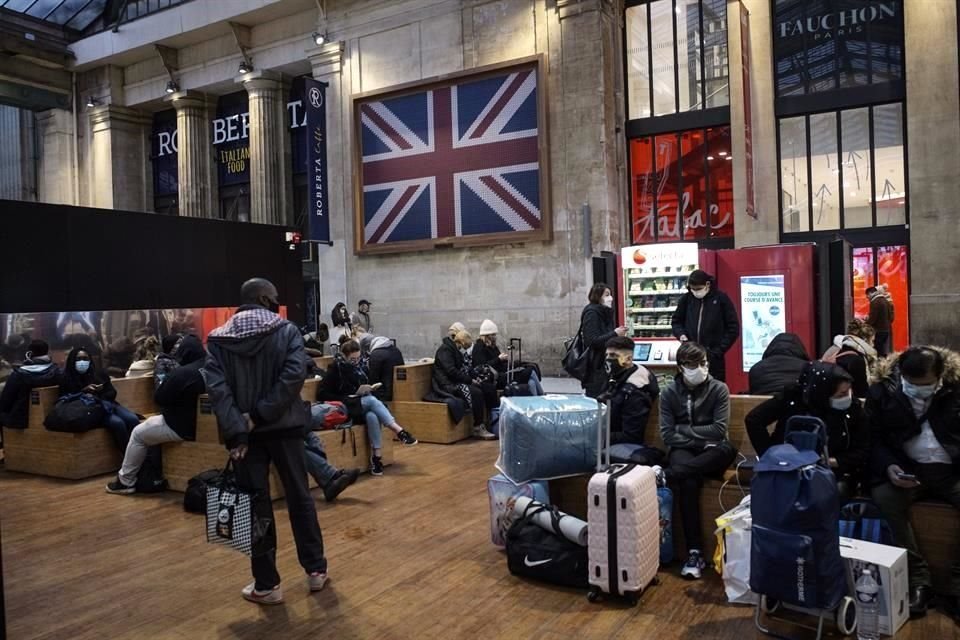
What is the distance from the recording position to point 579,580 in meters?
4.20

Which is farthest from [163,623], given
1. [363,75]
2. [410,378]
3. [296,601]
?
[363,75]

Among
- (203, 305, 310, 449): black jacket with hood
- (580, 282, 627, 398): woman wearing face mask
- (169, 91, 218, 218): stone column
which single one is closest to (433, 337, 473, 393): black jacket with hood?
(580, 282, 627, 398): woman wearing face mask

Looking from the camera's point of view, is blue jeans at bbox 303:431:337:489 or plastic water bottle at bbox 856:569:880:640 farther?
blue jeans at bbox 303:431:337:489

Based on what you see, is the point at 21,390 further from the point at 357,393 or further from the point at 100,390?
the point at 357,393

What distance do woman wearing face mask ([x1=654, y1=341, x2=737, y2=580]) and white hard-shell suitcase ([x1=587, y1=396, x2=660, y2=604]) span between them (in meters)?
0.43

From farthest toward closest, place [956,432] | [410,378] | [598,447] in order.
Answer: [410,378], [598,447], [956,432]

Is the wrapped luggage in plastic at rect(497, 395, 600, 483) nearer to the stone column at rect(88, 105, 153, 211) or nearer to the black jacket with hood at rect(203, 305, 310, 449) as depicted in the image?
the black jacket with hood at rect(203, 305, 310, 449)

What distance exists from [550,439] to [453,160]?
40.3ft

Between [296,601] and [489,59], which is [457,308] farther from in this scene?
[296,601]

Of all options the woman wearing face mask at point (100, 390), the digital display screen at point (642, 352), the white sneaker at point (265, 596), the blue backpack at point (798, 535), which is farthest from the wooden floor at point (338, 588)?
the digital display screen at point (642, 352)

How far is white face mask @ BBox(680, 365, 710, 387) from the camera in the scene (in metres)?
4.60

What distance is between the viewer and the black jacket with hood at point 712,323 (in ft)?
24.5

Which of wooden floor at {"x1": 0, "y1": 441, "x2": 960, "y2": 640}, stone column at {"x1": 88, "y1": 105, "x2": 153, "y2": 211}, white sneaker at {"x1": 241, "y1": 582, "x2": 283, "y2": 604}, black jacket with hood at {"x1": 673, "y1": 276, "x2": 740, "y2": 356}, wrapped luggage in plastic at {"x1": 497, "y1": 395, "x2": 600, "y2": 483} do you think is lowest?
wooden floor at {"x1": 0, "y1": 441, "x2": 960, "y2": 640}

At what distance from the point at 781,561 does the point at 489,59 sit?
14039 millimetres
